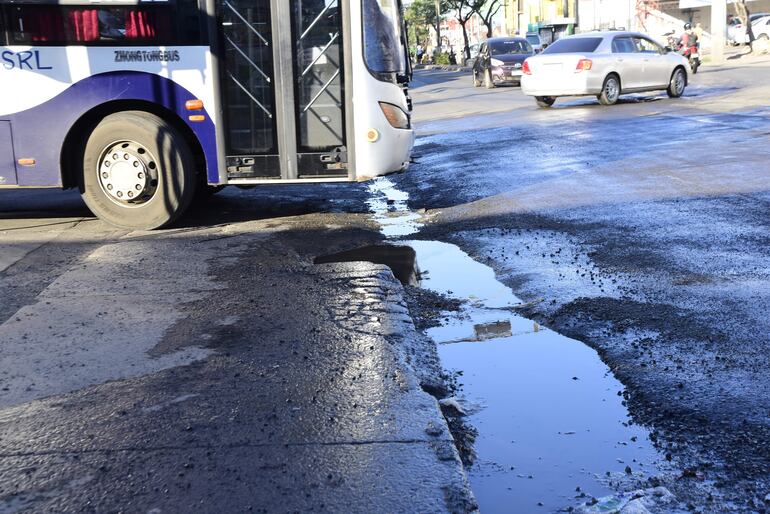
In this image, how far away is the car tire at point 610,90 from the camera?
70.5 feet

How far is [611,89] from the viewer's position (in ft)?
70.7

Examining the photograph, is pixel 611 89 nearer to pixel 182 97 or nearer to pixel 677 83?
pixel 677 83

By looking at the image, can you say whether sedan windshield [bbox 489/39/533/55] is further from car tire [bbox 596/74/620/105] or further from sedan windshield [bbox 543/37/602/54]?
car tire [bbox 596/74/620/105]

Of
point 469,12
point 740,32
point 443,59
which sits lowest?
point 443,59

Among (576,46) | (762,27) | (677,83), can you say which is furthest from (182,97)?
(762,27)

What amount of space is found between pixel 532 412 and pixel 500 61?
29648mm

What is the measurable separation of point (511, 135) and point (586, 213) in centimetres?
756

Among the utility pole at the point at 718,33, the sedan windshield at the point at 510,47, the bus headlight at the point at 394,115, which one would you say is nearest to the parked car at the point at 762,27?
the utility pole at the point at 718,33

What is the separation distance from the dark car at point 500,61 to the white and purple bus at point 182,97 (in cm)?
2445

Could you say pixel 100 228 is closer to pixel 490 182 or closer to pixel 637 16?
pixel 490 182

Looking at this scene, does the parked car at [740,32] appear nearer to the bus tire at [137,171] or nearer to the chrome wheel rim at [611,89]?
the chrome wheel rim at [611,89]

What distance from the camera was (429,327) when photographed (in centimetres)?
558

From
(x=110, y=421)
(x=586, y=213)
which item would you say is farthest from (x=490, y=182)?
(x=110, y=421)

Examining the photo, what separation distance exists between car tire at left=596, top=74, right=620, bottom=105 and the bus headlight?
525 inches
